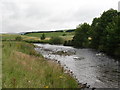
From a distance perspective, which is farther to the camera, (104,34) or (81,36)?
(81,36)

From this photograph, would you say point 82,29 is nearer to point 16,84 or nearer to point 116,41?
point 116,41

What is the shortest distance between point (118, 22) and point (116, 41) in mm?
3675

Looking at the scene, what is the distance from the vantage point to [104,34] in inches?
1812

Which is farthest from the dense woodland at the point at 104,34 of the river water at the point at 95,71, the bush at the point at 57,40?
the bush at the point at 57,40

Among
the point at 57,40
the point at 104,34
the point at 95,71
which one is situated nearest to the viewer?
the point at 95,71

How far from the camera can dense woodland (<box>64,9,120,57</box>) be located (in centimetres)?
3544

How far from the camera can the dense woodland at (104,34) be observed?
35.4 metres

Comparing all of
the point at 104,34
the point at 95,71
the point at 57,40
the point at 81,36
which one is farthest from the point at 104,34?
the point at 57,40

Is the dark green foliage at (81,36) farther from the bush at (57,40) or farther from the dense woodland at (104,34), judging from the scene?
the bush at (57,40)

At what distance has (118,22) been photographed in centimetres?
3475

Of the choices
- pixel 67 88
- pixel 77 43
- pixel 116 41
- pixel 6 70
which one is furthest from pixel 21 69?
pixel 77 43

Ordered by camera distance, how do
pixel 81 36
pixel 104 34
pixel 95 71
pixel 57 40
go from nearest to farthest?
pixel 95 71 → pixel 104 34 → pixel 81 36 → pixel 57 40

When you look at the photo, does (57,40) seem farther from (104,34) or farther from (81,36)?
(104,34)

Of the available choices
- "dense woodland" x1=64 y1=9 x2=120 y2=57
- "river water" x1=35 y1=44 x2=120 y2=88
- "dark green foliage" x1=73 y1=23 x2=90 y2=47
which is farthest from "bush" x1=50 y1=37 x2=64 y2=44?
"river water" x1=35 y1=44 x2=120 y2=88
